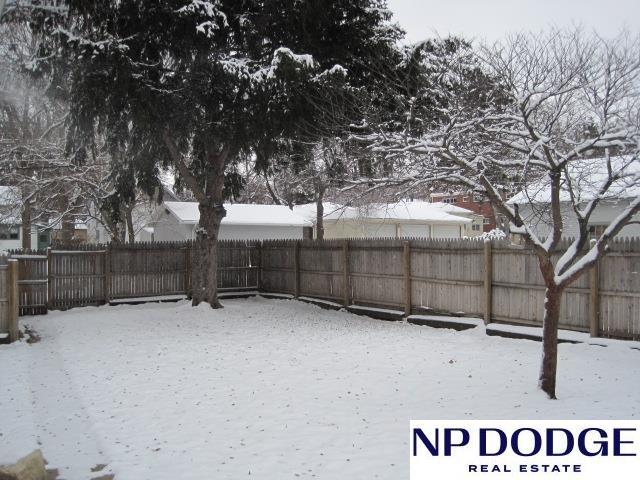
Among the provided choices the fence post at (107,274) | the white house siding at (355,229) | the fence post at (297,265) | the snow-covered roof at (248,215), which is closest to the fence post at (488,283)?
the fence post at (297,265)

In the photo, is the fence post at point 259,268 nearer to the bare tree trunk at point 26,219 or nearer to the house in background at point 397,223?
the bare tree trunk at point 26,219

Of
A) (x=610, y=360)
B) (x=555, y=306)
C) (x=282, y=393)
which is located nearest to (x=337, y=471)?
(x=282, y=393)

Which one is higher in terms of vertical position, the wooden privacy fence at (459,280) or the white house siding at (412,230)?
the white house siding at (412,230)

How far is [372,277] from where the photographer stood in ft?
44.3

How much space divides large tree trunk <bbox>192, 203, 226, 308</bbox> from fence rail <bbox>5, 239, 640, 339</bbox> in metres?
1.46

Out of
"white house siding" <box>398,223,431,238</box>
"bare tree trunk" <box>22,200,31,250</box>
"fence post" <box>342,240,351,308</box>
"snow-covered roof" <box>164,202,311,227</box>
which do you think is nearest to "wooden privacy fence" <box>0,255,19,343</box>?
"fence post" <box>342,240,351,308</box>

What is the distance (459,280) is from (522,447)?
6467 mm

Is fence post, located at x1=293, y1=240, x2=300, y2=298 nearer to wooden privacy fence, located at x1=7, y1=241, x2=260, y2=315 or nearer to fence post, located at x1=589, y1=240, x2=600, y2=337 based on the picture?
wooden privacy fence, located at x1=7, y1=241, x2=260, y2=315

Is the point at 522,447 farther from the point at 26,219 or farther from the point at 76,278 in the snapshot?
the point at 26,219

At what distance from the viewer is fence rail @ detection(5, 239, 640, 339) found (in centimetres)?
915

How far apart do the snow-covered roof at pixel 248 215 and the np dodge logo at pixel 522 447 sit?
1933 cm

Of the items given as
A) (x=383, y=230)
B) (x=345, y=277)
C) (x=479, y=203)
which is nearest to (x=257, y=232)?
(x=383, y=230)

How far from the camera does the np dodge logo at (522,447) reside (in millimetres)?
4676

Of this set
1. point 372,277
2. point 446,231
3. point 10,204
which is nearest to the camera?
point 372,277
